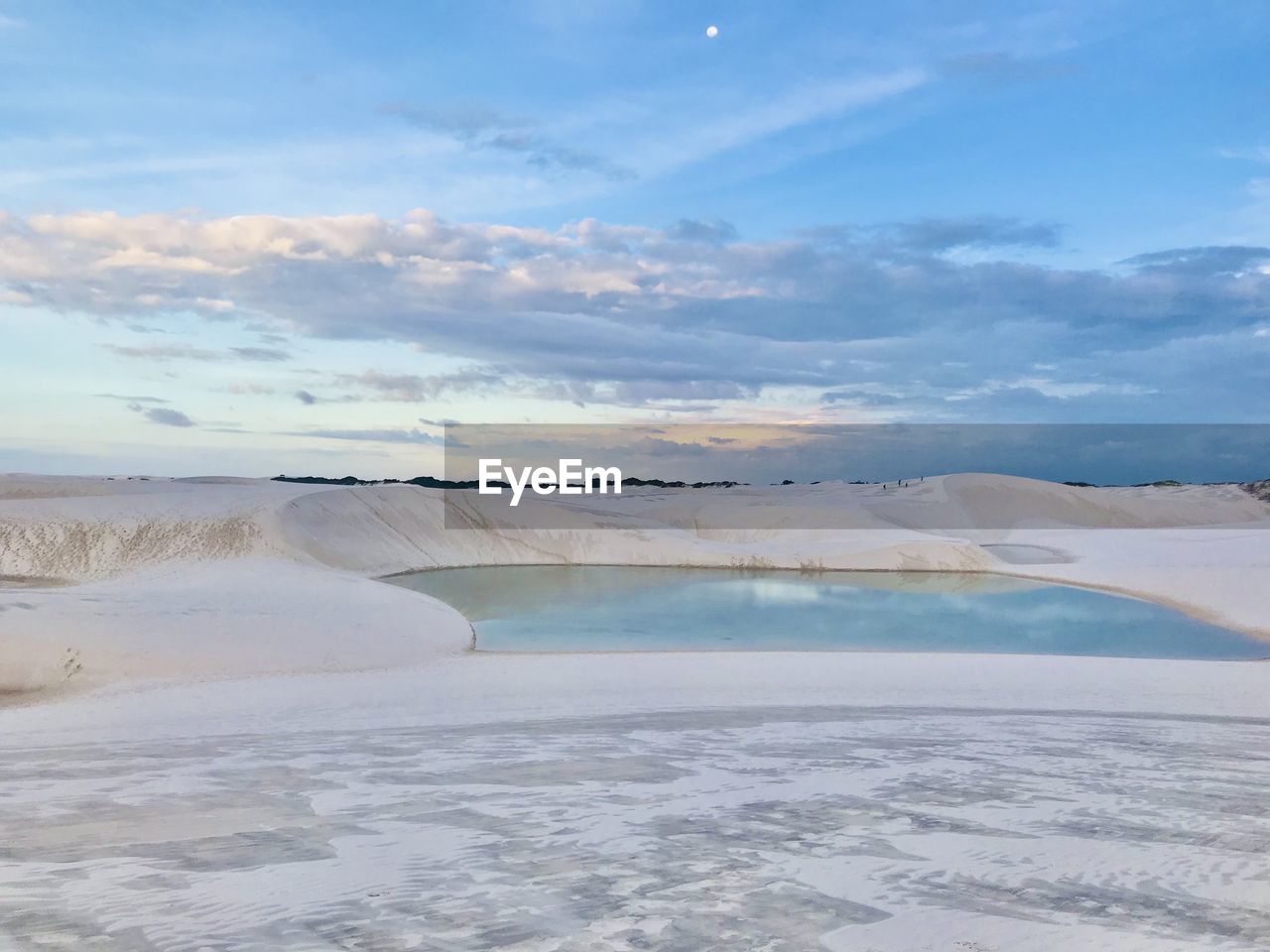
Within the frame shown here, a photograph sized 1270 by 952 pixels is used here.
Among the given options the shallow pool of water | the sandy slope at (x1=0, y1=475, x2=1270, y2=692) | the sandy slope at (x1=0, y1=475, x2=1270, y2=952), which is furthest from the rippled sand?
the shallow pool of water

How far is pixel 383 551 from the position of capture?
2172cm

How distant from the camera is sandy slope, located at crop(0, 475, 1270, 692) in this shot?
10148mm

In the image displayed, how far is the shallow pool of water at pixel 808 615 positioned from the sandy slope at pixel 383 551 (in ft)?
3.83

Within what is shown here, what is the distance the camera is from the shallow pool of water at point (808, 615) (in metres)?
12.4

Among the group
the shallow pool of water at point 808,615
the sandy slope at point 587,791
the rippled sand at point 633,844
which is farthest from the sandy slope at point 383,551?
the rippled sand at point 633,844

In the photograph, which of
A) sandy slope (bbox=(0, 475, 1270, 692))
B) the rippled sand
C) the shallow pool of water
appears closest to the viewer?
the rippled sand

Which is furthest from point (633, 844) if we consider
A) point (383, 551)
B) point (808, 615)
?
point (383, 551)

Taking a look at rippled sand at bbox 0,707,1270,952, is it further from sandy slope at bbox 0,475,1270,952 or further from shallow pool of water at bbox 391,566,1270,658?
shallow pool of water at bbox 391,566,1270,658

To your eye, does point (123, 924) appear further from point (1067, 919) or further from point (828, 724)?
point (828, 724)

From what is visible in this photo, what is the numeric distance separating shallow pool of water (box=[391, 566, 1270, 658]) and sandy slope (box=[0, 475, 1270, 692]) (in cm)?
117

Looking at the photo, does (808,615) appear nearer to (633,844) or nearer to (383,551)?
(383,551)

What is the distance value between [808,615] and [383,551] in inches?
433

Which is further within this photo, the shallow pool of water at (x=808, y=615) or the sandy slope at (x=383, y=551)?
the shallow pool of water at (x=808, y=615)

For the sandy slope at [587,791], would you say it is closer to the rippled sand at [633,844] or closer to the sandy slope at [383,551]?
the rippled sand at [633,844]
